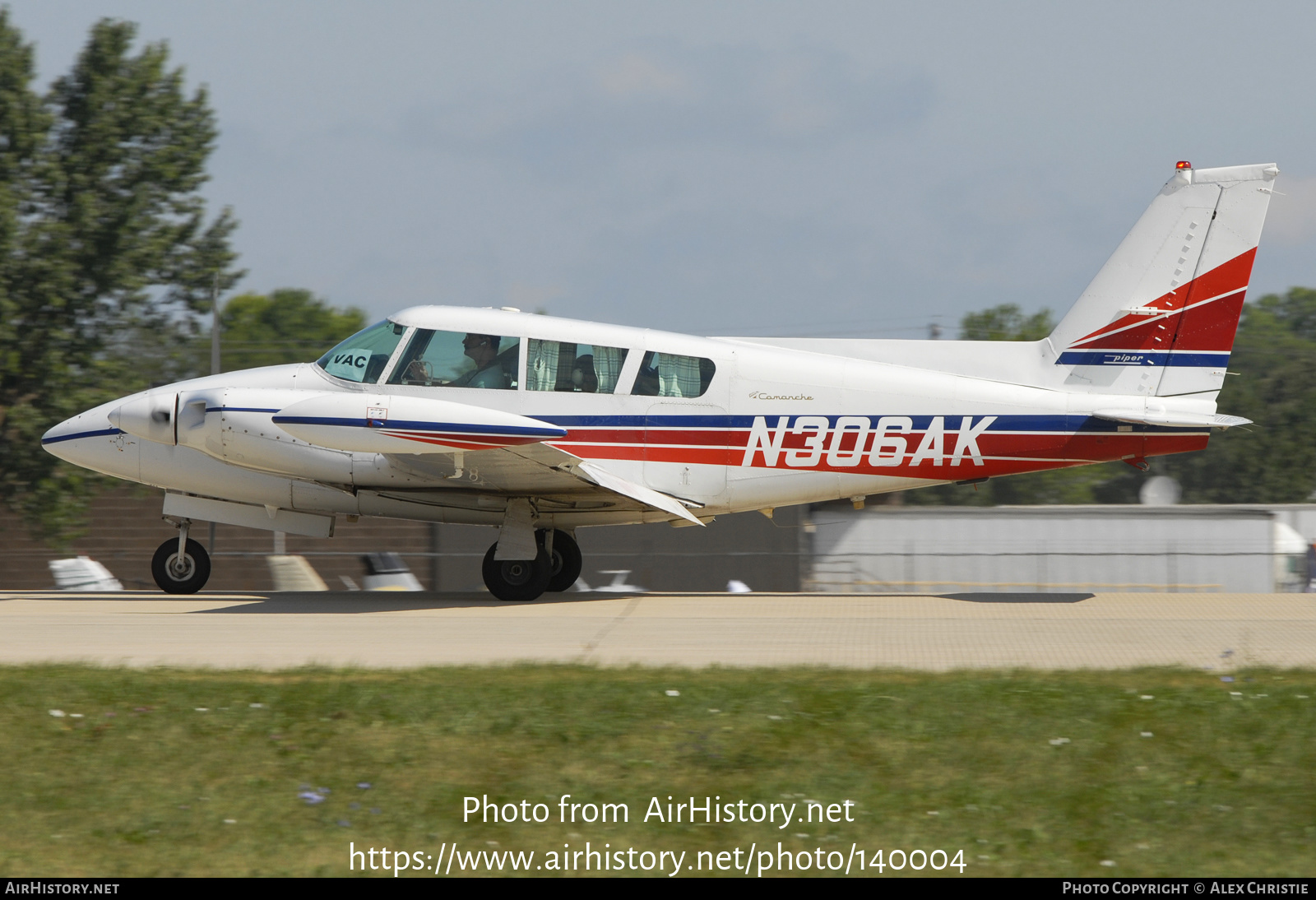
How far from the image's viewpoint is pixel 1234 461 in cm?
5550

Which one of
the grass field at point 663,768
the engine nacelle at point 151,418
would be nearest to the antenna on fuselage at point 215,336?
the engine nacelle at point 151,418

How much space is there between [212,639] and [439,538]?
833 inches

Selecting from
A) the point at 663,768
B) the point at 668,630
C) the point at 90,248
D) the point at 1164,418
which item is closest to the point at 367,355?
the point at 668,630

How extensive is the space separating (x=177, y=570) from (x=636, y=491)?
5564mm

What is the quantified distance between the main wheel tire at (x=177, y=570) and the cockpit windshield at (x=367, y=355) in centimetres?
287

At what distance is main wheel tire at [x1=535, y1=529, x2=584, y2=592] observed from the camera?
1501 centimetres

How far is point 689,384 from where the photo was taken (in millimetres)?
13680

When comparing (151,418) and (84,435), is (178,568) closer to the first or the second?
(84,435)

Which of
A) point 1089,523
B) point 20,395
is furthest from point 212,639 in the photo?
point 1089,523

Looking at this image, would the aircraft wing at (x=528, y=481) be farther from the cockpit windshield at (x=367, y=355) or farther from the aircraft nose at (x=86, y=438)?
the aircraft nose at (x=86, y=438)

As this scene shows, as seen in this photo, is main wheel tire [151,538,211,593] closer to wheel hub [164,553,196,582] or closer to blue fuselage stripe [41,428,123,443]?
wheel hub [164,553,196,582]

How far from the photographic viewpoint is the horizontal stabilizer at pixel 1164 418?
1307 cm

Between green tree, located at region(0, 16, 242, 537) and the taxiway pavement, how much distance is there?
12366 millimetres

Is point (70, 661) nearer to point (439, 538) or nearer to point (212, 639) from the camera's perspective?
point (212, 639)
